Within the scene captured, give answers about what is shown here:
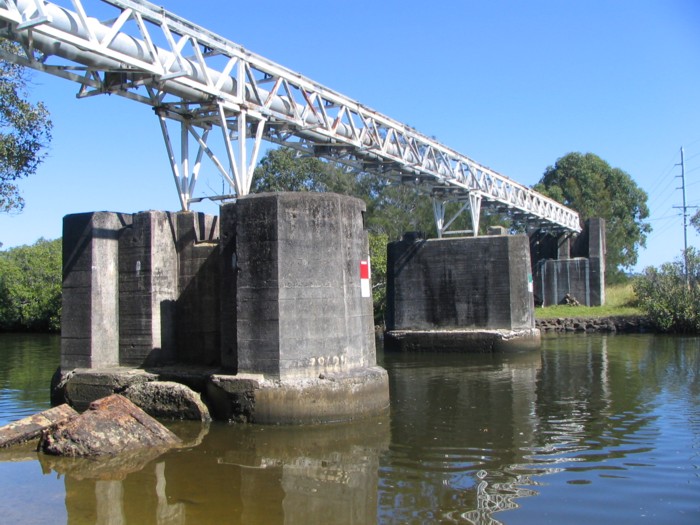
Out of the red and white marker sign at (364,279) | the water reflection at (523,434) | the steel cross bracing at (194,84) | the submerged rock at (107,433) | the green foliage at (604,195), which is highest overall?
the green foliage at (604,195)

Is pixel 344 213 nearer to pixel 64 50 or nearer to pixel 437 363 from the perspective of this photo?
pixel 64 50

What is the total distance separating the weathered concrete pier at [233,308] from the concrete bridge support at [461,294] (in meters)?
12.4

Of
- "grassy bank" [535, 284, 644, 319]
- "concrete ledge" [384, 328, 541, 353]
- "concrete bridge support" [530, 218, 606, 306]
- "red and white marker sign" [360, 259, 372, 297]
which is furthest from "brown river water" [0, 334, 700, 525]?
"concrete bridge support" [530, 218, 606, 306]

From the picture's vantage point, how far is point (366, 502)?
689cm

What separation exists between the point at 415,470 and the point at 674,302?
2568 centimetres

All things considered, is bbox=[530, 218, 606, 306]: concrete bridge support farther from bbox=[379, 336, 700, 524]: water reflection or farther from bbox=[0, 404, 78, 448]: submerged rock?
bbox=[0, 404, 78, 448]: submerged rock

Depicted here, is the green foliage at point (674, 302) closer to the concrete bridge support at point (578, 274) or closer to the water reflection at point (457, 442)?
the concrete bridge support at point (578, 274)

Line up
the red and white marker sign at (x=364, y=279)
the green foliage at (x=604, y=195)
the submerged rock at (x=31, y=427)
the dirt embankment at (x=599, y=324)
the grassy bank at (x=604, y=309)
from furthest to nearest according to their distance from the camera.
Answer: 1. the green foliage at (x=604, y=195)
2. the grassy bank at (x=604, y=309)
3. the dirt embankment at (x=599, y=324)
4. the red and white marker sign at (x=364, y=279)
5. the submerged rock at (x=31, y=427)

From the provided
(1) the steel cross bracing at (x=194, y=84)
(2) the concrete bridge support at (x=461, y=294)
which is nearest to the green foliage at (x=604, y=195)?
(2) the concrete bridge support at (x=461, y=294)

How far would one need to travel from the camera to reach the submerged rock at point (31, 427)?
9.26 meters

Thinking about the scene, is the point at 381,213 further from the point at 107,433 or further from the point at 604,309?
the point at 107,433

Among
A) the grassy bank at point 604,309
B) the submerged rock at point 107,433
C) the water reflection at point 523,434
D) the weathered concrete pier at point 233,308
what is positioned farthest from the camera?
the grassy bank at point 604,309

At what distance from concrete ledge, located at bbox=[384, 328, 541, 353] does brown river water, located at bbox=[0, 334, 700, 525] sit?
30.9 ft

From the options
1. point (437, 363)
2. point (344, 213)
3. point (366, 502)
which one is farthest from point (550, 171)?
point (366, 502)
